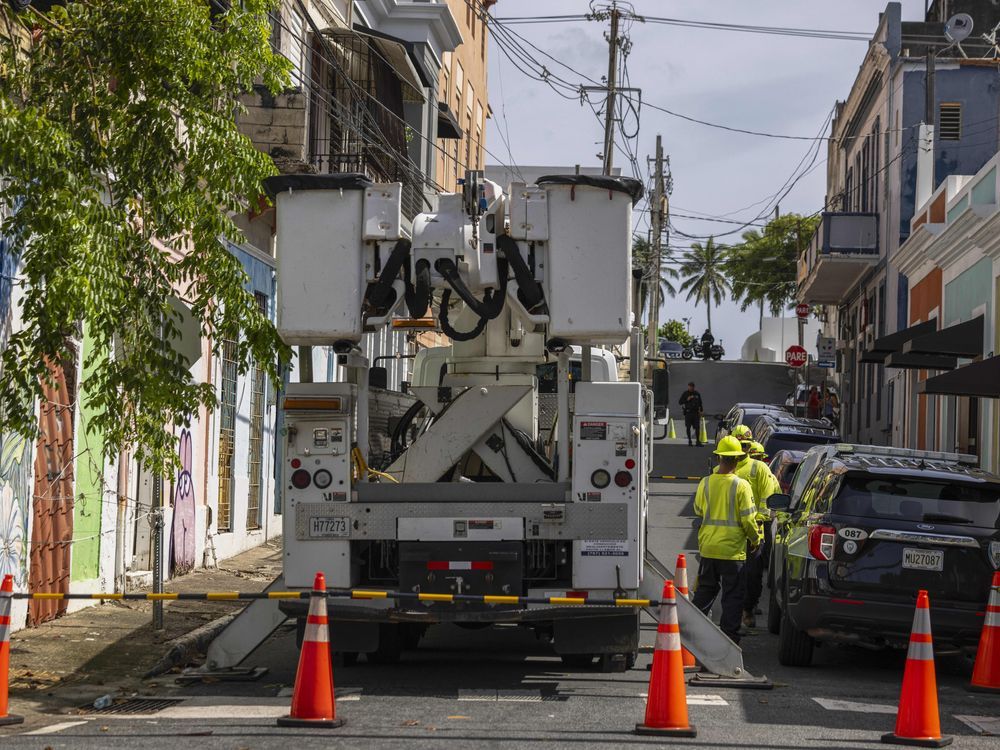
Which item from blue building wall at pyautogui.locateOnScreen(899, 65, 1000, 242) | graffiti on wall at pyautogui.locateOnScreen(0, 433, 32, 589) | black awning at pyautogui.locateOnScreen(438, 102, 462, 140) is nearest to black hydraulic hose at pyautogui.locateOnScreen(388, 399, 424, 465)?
graffiti on wall at pyautogui.locateOnScreen(0, 433, 32, 589)

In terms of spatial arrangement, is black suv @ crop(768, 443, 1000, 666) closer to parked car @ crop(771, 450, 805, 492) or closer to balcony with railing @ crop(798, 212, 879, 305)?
parked car @ crop(771, 450, 805, 492)

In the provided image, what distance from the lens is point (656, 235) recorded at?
55.2 m

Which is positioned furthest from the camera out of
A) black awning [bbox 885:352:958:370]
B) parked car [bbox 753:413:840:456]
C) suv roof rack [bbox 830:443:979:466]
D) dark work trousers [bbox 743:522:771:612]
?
black awning [bbox 885:352:958:370]

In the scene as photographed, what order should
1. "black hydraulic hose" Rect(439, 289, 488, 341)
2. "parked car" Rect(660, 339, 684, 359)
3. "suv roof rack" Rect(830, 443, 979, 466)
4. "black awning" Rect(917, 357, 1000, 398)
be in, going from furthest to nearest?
1. "parked car" Rect(660, 339, 684, 359)
2. "black awning" Rect(917, 357, 1000, 398)
3. "suv roof rack" Rect(830, 443, 979, 466)
4. "black hydraulic hose" Rect(439, 289, 488, 341)

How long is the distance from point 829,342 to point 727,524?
103 ft

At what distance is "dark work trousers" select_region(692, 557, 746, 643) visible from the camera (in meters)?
12.2

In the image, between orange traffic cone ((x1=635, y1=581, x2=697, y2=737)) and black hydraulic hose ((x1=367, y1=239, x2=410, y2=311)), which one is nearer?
orange traffic cone ((x1=635, y1=581, x2=697, y2=737))

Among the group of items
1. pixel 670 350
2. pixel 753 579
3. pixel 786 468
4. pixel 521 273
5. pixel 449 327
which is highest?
pixel 670 350

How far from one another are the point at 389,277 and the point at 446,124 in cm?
2472

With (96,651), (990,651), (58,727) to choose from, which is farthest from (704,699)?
(96,651)

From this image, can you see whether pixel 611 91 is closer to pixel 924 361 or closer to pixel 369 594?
pixel 924 361

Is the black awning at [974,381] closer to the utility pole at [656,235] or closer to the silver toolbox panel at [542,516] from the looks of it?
the silver toolbox panel at [542,516]

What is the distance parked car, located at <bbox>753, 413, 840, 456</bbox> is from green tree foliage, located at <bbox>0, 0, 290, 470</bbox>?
43.7ft

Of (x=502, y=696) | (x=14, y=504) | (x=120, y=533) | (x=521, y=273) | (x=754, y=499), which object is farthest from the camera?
(x=120, y=533)
